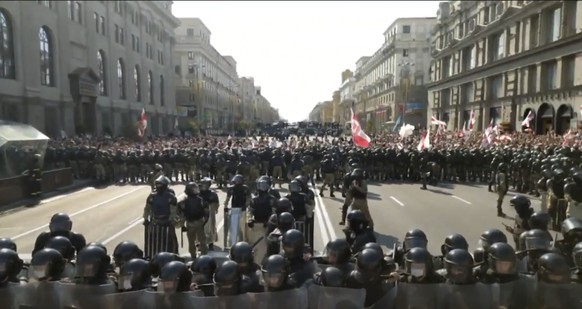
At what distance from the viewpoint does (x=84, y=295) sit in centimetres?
439

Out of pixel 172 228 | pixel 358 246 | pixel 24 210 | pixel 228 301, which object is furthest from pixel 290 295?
pixel 24 210

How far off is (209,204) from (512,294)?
6.22 m

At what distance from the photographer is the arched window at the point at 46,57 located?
114 feet

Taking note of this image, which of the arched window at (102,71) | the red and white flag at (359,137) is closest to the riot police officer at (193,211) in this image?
the red and white flag at (359,137)

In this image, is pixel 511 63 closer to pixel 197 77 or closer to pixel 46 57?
pixel 46 57

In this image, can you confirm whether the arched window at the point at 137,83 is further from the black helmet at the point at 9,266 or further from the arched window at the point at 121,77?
the black helmet at the point at 9,266

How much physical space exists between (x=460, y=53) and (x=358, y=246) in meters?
49.3

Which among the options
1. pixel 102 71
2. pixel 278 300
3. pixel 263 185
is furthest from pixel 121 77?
pixel 278 300

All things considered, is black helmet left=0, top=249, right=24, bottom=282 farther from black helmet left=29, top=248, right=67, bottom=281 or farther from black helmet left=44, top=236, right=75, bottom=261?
black helmet left=44, top=236, right=75, bottom=261

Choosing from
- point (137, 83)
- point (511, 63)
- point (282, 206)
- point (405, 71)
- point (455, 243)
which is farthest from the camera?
point (405, 71)

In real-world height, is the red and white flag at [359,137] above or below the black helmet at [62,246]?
above

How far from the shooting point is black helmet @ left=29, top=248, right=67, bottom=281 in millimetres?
4637

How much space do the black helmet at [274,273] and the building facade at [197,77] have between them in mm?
70672

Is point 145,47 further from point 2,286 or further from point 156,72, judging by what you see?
point 2,286
